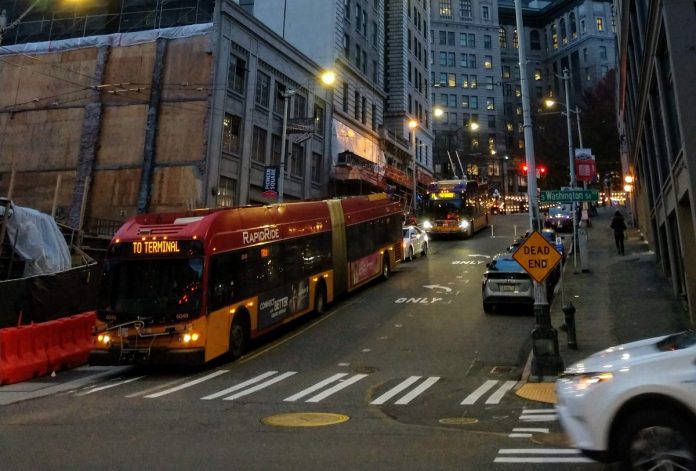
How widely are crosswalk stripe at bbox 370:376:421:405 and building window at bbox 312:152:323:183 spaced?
105 ft

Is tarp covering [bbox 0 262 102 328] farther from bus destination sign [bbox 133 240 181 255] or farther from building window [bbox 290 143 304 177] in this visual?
building window [bbox 290 143 304 177]

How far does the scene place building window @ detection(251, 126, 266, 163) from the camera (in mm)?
34331

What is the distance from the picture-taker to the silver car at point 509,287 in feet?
55.0

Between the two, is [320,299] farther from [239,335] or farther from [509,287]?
[509,287]

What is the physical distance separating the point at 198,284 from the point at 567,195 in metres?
12.0

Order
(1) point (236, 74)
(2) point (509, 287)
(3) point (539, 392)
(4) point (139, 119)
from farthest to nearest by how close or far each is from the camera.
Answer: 1. (1) point (236, 74)
2. (4) point (139, 119)
3. (2) point (509, 287)
4. (3) point (539, 392)

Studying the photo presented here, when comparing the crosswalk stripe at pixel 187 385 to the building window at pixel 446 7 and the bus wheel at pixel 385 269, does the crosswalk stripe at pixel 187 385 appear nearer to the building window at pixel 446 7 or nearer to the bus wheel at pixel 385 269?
the bus wheel at pixel 385 269

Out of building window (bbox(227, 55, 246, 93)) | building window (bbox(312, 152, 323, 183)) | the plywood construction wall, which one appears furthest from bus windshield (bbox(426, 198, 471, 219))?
the plywood construction wall

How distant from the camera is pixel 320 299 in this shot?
1794cm

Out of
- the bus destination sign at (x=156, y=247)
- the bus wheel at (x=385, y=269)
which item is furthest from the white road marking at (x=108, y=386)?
the bus wheel at (x=385, y=269)

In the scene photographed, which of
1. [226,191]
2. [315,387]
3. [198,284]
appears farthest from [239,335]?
[226,191]

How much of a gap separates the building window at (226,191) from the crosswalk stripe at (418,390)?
22671 mm

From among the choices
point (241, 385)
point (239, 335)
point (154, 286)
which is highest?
point (154, 286)

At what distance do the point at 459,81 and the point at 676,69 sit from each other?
10270cm
